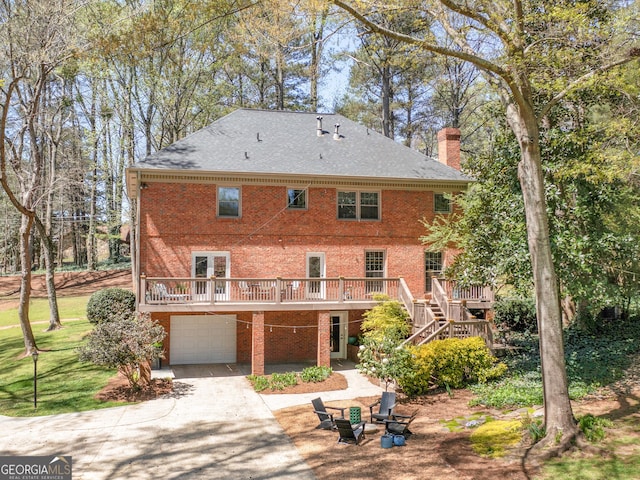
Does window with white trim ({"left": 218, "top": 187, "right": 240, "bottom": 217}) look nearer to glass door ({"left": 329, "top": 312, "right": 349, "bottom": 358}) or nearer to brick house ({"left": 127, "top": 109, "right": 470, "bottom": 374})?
brick house ({"left": 127, "top": 109, "right": 470, "bottom": 374})

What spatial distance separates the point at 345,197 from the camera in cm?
2161

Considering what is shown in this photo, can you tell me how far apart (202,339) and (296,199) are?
6935mm

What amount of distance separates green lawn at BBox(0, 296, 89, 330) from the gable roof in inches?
531

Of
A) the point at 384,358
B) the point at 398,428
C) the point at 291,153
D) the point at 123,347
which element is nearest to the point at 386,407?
the point at 398,428

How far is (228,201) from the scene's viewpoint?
20516mm

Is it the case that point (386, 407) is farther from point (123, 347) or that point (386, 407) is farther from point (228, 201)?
point (228, 201)

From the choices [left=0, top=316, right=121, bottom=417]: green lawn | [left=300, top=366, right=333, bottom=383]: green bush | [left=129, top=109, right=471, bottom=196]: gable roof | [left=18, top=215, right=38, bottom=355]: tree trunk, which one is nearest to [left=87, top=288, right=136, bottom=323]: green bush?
[left=0, top=316, right=121, bottom=417]: green lawn

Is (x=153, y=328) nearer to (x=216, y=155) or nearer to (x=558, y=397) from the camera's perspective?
(x=216, y=155)

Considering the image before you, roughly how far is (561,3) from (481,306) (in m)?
11.2

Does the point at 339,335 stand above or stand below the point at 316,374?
above

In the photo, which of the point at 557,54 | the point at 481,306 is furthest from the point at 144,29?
the point at 481,306

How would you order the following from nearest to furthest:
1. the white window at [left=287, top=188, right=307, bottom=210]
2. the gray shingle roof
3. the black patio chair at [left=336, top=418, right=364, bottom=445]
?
the black patio chair at [left=336, top=418, right=364, bottom=445]
the gray shingle roof
the white window at [left=287, top=188, right=307, bottom=210]

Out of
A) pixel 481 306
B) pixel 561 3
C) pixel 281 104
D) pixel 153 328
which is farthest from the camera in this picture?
pixel 281 104

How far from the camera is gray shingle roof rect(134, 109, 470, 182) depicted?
795 inches
